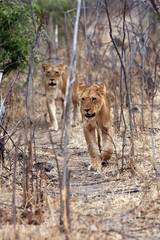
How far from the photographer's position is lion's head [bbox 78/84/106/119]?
17.7 ft

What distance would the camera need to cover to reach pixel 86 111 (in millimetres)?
5395

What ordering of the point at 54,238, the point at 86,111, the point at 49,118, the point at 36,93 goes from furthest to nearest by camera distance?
1. the point at 36,93
2. the point at 49,118
3. the point at 86,111
4. the point at 54,238

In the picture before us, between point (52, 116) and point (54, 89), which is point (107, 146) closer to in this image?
point (52, 116)

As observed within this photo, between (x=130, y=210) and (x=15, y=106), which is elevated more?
(x=15, y=106)

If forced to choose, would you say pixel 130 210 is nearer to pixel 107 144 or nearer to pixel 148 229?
pixel 148 229

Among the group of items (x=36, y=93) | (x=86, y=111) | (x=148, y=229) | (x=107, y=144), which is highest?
(x=36, y=93)

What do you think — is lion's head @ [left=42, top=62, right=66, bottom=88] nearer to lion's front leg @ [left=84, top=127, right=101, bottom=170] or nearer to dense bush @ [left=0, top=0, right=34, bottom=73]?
dense bush @ [left=0, top=0, right=34, bottom=73]

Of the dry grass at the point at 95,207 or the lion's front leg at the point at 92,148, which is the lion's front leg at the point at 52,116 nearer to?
the dry grass at the point at 95,207

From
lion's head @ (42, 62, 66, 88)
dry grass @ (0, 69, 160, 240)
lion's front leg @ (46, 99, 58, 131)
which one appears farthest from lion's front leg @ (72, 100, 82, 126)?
dry grass @ (0, 69, 160, 240)

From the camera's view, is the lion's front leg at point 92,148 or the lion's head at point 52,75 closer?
the lion's front leg at point 92,148

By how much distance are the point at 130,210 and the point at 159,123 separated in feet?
13.4

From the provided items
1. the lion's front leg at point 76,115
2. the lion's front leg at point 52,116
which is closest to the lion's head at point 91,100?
the lion's front leg at point 52,116

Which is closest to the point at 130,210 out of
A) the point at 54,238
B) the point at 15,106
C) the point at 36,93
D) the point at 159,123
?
the point at 54,238

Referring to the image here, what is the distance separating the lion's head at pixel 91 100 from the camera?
5.39 metres
